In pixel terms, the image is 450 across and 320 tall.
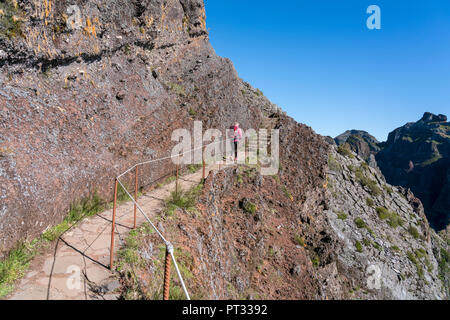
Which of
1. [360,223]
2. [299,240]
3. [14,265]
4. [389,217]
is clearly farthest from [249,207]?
[389,217]

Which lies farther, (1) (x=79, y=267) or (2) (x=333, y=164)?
(2) (x=333, y=164)

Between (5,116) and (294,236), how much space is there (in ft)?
35.3

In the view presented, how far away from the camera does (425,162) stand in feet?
367

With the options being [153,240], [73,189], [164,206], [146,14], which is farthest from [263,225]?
[146,14]

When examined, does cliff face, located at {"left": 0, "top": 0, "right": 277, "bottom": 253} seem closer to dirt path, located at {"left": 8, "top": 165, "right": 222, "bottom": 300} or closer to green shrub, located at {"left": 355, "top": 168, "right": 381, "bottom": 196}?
dirt path, located at {"left": 8, "top": 165, "right": 222, "bottom": 300}

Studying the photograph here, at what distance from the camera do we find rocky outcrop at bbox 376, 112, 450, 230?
91812mm

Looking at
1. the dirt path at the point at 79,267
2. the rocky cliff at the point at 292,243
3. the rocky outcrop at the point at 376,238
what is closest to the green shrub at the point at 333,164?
the rocky outcrop at the point at 376,238

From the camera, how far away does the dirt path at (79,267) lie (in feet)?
13.3

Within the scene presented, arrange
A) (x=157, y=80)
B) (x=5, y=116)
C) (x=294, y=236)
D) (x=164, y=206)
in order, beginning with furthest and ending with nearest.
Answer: (x=157, y=80), (x=294, y=236), (x=164, y=206), (x=5, y=116)

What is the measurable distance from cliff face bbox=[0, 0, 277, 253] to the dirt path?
0.64 m

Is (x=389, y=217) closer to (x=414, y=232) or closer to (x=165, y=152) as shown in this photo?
(x=414, y=232)

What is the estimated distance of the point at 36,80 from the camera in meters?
7.02

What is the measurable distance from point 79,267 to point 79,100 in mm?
5371

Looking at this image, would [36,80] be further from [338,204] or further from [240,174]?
[338,204]
